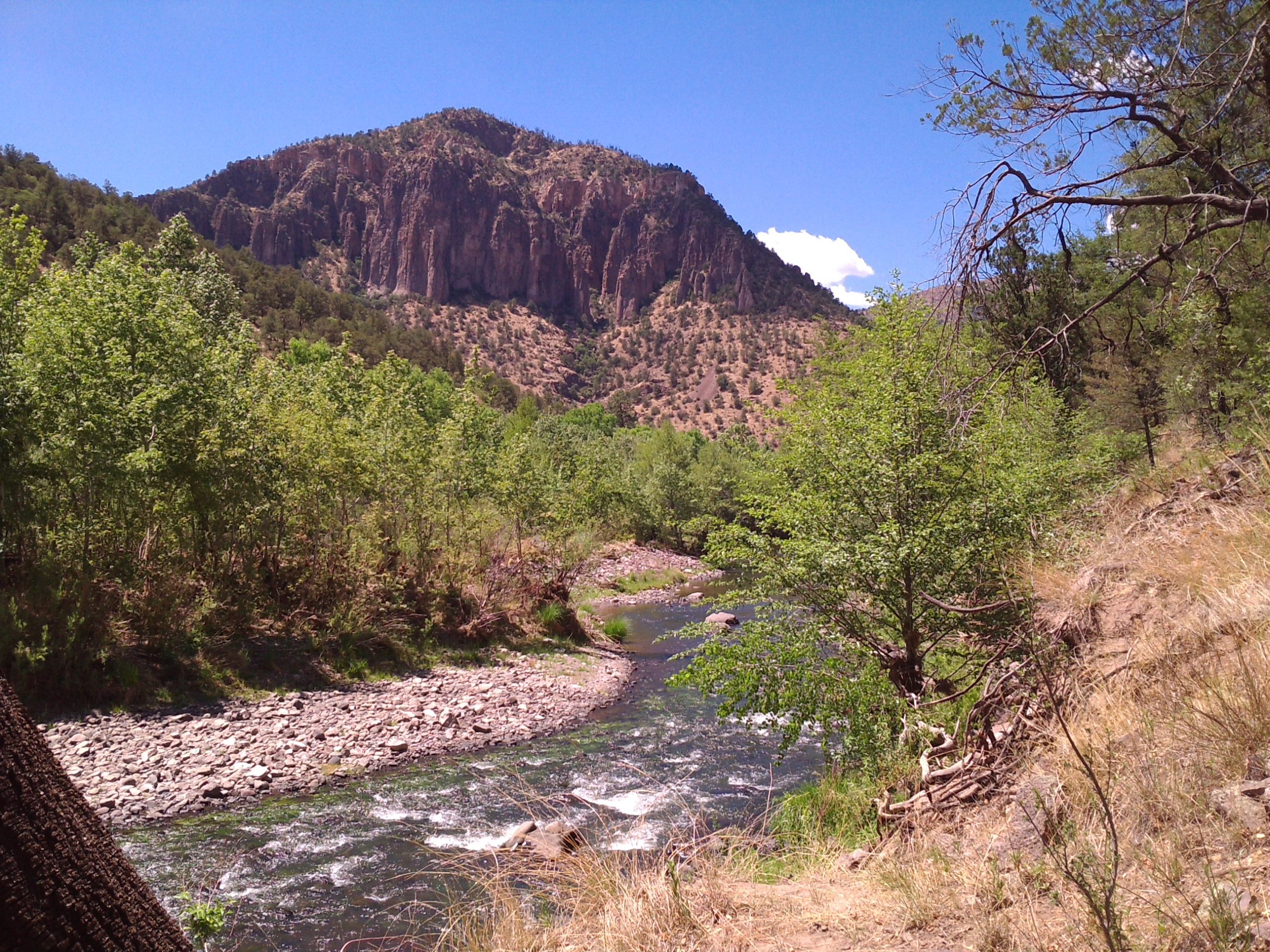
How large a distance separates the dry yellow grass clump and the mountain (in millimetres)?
112315

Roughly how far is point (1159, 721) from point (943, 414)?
3757 millimetres

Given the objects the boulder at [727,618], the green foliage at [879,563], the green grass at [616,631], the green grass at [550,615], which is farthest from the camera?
the green grass at [616,631]

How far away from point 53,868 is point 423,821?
919cm

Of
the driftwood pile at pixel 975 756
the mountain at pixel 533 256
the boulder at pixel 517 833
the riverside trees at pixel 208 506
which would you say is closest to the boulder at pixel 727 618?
the riverside trees at pixel 208 506

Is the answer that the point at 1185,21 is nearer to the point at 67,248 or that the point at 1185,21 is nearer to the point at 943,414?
the point at 943,414

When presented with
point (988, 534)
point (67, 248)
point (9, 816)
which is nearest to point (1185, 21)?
point (988, 534)

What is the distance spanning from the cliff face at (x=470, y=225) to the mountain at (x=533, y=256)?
35 cm

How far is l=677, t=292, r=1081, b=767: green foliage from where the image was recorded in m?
7.58

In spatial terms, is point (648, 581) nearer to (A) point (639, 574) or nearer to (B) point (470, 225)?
(A) point (639, 574)

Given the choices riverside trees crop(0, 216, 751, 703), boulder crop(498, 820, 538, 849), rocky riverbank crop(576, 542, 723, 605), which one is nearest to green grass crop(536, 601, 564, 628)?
riverside trees crop(0, 216, 751, 703)

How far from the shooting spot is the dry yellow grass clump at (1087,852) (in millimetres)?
2850

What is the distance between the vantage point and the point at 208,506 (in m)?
14.9

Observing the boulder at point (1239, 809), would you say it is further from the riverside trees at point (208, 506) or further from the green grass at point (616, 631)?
the green grass at point (616, 631)

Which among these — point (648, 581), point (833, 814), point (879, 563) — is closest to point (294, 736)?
point (833, 814)
